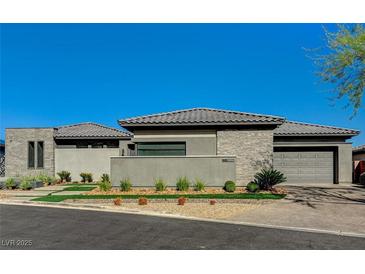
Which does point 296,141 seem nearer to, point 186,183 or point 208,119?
point 208,119

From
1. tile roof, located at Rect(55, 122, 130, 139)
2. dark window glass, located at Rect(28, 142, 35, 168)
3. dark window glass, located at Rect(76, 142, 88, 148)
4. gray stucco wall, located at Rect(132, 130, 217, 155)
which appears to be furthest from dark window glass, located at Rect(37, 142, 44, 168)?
gray stucco wall, located at Rect(132, 130, 217, 155)

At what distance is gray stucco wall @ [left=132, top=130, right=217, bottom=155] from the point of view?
67.4ft

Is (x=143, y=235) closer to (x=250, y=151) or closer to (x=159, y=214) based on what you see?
(x=159, y=214)

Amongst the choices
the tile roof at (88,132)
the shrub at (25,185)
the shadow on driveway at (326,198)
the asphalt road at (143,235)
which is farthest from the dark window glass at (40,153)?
the shadow on driveway at (326,198)

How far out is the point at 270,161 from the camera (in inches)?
790

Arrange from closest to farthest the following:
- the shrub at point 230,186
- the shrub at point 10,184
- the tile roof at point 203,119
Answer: the shrub at point 230,186
the tile roof at point 203,119
the shrub at point 10,184

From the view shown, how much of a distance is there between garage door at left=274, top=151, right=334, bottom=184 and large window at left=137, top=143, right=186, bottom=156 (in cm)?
781

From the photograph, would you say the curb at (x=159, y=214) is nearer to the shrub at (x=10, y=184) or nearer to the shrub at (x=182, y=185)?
the shrub at (x=182, y=185)

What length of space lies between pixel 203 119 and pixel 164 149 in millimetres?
2982

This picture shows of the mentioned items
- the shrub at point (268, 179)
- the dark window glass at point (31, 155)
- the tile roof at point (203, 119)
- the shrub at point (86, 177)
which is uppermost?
the tile roof at point (203, 119)

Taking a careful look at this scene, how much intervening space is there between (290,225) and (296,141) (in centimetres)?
1461

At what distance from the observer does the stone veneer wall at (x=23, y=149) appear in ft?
89.0

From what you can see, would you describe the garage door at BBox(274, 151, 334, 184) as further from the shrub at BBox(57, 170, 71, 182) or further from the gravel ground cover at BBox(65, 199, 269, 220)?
the shrub at BBox(57, 170, 71, 182)
